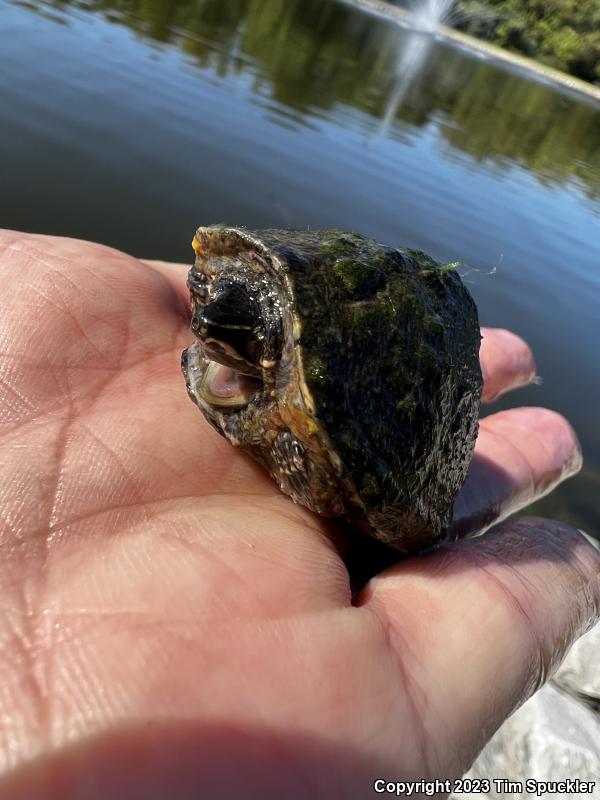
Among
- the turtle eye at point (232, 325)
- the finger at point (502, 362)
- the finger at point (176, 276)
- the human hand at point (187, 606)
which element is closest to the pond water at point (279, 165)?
the finger at point (502, 362)

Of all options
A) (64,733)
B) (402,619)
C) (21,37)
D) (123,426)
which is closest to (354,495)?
(402,619)

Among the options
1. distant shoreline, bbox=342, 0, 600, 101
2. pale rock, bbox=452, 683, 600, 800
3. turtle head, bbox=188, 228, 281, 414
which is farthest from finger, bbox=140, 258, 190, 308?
distant shoreline, bbox=342, 0, 600, 101

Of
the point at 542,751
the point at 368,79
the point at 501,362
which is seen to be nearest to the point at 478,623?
the point at 542,751

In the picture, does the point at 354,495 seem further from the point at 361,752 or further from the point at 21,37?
the point at 21,37

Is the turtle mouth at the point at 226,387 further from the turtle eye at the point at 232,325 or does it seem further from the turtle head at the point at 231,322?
the turtle eye at the point at 232,325

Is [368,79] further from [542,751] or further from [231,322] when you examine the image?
[542,751]
